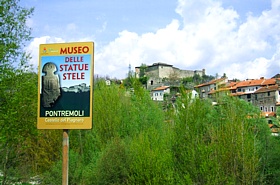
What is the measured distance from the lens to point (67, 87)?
11.2 metres

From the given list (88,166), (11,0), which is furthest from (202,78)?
(11,0)

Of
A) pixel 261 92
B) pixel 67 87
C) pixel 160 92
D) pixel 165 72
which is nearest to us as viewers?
pixel 67 87

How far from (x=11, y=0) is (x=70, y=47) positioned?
5.31m

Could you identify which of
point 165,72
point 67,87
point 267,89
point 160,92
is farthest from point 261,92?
point 67,87

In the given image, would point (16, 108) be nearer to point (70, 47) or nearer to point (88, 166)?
point (70, 47)

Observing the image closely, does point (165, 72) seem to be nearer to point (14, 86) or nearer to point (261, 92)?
point (261, 92)

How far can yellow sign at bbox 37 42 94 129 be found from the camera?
36.3 ft

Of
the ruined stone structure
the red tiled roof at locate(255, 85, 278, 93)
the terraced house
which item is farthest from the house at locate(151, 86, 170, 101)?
the red tiled roof at locate(255, 85, 278, 93)

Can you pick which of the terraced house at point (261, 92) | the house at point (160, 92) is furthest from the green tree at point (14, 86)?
the house at point (160, 92)

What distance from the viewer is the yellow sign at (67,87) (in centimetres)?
1108

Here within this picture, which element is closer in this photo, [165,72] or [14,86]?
[14,86]

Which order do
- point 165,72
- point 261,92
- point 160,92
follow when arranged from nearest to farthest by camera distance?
point 261,92 < point 160,92 < point 165,72

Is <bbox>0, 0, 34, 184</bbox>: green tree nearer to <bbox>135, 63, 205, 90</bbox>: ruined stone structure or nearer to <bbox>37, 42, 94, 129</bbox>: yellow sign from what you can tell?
<bbox>37, 42, 94, 129</bbox>: yellow sign

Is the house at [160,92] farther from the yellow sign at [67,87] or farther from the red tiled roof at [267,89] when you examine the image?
the yellow sign at [67,87]
